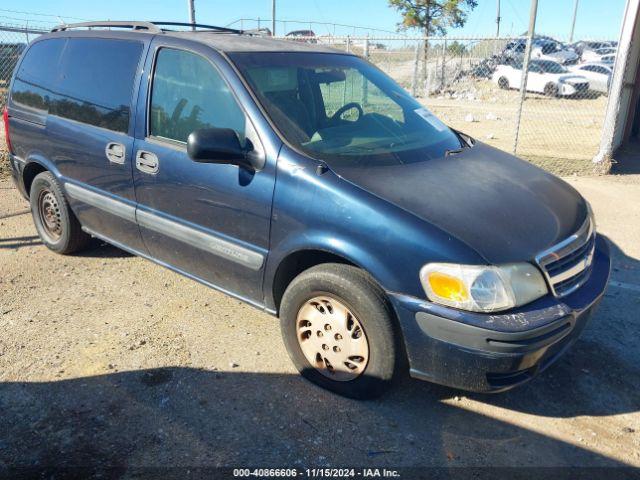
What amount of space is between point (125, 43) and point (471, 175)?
260 centimetres

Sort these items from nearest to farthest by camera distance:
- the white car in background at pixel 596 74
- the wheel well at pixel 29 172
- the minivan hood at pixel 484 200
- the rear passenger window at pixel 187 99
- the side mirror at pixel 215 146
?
the minivan hood at pixel 484 200 < the side mirror at pixel 215 146 < the rear passenger window at pixel 187 99 < the wheel well at pixel 29 172 < the white car in background at pixel 596 74

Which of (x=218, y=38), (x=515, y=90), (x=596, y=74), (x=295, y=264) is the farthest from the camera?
(x=515, y=90)

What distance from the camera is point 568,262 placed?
8.95 ft

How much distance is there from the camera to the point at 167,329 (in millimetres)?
3619

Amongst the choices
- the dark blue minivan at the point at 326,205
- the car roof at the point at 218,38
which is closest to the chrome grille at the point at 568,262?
the dark blue minivan at the point at 326,205

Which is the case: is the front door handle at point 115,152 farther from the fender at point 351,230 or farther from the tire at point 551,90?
the tire at point 551,90

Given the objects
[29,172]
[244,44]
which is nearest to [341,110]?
[244,44]

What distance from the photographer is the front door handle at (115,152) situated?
12.0 feet

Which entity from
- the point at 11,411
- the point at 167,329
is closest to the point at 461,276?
the point at 167,329

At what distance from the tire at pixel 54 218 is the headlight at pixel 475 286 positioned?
332 cm

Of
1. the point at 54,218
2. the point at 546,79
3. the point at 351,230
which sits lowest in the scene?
the point at 54,218

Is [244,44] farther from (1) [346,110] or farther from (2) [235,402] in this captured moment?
(2) [235,402]

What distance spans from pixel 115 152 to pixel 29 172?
161cm

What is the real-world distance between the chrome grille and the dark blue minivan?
0.01 meters
